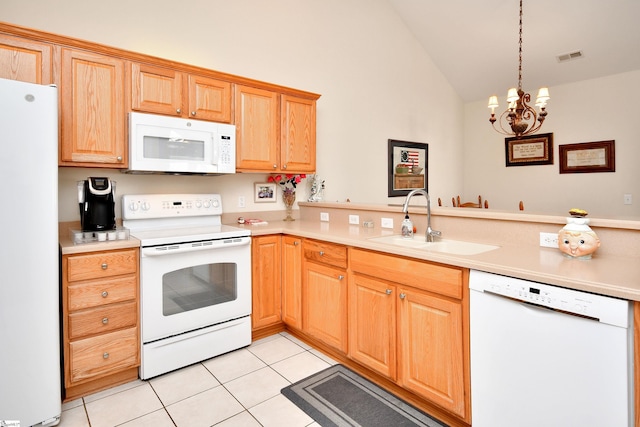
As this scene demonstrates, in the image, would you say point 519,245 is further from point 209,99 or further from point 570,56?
Result: point 570,56

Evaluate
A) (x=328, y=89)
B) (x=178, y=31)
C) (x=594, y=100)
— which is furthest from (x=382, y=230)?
(x=594, y=100)

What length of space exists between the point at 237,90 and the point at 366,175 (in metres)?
2.04

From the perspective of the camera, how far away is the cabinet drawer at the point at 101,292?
79.6 inches

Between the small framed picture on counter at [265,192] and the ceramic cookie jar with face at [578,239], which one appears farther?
the small framed picture on counter at [265,192]

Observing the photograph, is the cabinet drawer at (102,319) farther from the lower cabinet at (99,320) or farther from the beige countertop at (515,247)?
the beige countertop at (515,247)

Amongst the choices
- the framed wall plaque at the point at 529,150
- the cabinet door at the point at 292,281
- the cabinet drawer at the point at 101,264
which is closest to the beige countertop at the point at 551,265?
the cabinet door at the point at 292,281

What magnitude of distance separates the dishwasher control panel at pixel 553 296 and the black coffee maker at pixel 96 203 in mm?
2174

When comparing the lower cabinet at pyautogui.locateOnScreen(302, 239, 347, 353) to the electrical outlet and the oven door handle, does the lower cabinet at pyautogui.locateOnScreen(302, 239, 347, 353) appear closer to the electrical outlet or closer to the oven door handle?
the oven door handle

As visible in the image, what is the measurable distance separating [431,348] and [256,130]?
210cm

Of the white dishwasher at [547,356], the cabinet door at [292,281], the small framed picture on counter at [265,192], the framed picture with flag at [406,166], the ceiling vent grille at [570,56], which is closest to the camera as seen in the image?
the white dishwasher at [547,356]

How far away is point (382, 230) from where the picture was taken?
2.76 metres

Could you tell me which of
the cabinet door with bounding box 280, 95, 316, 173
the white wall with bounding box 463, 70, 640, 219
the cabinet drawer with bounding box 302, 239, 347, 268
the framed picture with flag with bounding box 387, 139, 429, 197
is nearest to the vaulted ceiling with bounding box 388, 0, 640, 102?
the white wall with bounding box 463, 70, 640, 219

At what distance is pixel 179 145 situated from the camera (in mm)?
2537

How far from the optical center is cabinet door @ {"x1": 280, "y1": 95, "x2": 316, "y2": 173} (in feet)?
10.3
